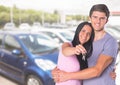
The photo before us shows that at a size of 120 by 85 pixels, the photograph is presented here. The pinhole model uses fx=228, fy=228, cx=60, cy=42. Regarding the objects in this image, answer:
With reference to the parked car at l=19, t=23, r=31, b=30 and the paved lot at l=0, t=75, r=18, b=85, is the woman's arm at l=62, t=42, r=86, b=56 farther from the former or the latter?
the paved lot at l=0, t=75, r=18, b=85

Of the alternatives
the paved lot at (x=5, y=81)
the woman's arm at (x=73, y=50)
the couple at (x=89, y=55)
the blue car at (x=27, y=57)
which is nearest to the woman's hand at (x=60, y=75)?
the couple at (x=89, y=55)

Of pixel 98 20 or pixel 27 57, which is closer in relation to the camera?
pixel 98 20

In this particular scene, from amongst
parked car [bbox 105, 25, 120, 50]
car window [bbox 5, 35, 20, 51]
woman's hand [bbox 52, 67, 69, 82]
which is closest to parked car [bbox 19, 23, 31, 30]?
car window [bbox 5, 35, 20, 51]

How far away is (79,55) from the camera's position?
4.67 feet

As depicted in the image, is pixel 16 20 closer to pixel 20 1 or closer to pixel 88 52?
pixel 20 1

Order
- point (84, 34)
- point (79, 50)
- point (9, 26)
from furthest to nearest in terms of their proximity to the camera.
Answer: point (9, 26) < point (84, 34) < point (79, 50)

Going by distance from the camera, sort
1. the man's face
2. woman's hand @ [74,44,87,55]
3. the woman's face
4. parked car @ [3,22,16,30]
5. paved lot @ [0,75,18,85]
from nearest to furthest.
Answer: woman's hand @ [74,44,87,55] → the woman's face → the man's face → parked car @ [3,22,16,30] → paved lot @ [0,75,18,85]

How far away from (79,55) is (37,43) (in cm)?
130

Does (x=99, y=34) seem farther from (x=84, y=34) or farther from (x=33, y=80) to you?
(x=33, y=80)

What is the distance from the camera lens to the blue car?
8.09ft

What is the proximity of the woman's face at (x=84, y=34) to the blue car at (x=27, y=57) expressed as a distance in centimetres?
109

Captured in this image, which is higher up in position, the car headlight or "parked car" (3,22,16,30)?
"parked car" (3,22,16,30)

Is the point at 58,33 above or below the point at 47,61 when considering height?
above

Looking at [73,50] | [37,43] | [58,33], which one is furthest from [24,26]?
[73,50]
